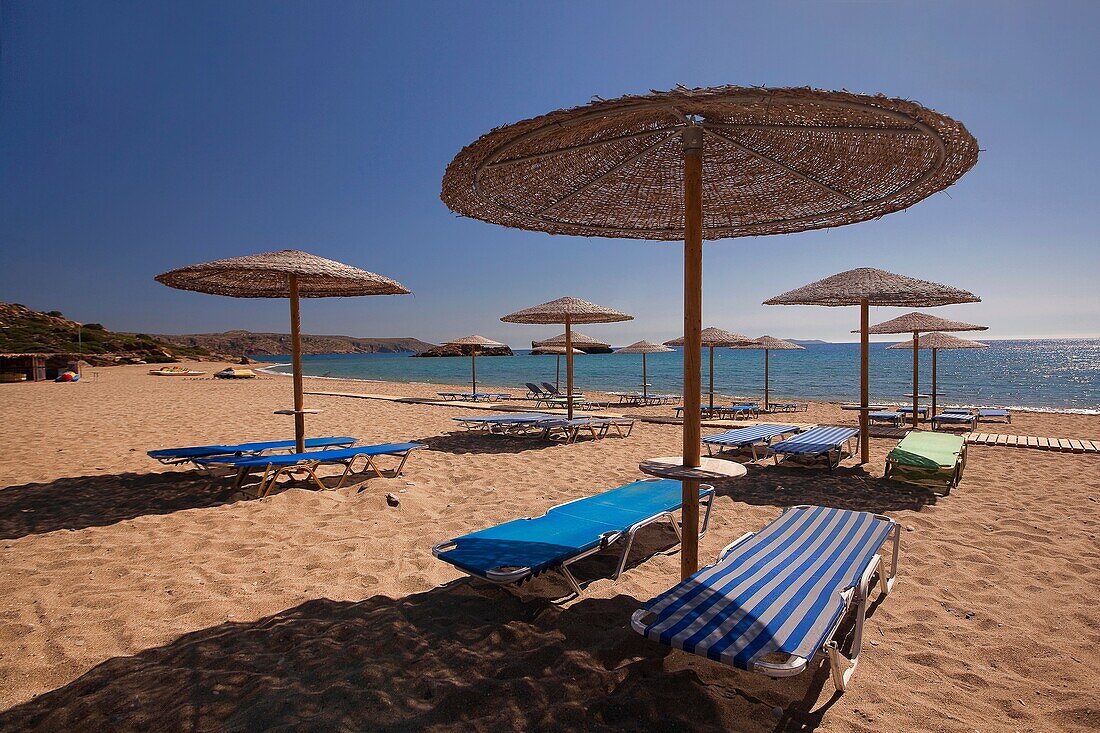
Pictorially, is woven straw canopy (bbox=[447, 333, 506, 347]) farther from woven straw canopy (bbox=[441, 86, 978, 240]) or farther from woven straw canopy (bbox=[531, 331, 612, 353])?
woven straw canopy (bbox=[441, 86, 978, 240])

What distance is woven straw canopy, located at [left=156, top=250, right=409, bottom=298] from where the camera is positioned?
5.31 m

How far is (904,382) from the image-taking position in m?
35.5

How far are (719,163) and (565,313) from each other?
6.47 meters

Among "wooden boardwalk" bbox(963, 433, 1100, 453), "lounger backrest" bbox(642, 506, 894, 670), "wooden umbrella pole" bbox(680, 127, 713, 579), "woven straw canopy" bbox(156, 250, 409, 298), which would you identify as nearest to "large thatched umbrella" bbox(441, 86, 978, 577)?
"wooden umbrella pole" bbox(680, 127, 713, 579)

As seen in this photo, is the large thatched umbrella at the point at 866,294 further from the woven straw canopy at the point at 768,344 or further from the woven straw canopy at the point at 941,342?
the woven straw canopy at the point at 768,344

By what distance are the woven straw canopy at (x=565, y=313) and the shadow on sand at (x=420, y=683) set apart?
722 centimetres

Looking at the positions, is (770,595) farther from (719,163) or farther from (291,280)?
(291,280)

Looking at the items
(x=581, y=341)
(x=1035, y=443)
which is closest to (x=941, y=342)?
(x=1035, y=443)

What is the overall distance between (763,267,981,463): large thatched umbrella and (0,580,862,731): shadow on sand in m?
5.21

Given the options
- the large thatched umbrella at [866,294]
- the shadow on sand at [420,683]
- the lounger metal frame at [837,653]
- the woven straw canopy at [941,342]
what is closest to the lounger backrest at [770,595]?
the lounger metal frame at [837,653]

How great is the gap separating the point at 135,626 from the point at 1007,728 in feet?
13.3

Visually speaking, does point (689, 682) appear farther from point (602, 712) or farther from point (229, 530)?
point (229, 530)

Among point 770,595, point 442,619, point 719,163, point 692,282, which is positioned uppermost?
point 719,163

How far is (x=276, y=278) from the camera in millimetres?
6879
